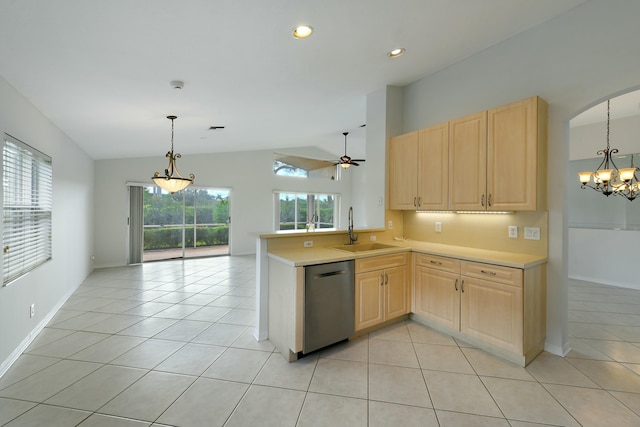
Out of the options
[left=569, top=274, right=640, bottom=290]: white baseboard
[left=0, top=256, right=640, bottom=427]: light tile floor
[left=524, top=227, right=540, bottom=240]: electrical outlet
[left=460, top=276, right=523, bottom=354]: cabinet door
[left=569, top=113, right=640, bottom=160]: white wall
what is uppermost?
[left=569, top=113, right=640, bottom=160]: white wall

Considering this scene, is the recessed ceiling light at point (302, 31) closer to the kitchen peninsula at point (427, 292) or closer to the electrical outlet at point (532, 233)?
the kitchen peninsula at point (427, 292)

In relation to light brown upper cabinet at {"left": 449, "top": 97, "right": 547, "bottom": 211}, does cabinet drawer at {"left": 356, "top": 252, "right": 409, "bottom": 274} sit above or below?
below

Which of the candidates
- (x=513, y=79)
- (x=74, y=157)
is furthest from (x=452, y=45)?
(x=74, y=157)

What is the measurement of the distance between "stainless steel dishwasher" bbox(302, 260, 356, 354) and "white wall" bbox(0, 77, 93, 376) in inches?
99.1

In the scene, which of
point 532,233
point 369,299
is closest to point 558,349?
point 532,233

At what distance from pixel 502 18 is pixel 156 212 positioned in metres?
7.79

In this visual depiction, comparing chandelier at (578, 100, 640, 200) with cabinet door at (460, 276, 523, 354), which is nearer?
cabinet door at (460, 276, 523, 354)

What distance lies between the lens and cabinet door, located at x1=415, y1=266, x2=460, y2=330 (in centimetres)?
278

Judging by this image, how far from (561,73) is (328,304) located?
10.0ft

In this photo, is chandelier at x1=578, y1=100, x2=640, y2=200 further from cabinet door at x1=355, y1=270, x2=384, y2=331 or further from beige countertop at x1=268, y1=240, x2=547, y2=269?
cabinet door at x1=355, y1=270, x2=384, y2=331

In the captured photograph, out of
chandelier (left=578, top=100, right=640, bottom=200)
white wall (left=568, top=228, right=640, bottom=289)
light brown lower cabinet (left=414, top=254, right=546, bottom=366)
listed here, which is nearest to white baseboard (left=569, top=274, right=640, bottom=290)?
white wall (left=568, top=228, right=640, bottom=289)

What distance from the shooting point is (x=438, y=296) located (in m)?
2.93

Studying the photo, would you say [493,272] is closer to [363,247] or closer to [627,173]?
[363,247]

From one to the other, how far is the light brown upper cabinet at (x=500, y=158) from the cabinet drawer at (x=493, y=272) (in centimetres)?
61
